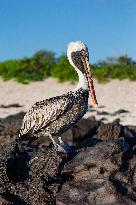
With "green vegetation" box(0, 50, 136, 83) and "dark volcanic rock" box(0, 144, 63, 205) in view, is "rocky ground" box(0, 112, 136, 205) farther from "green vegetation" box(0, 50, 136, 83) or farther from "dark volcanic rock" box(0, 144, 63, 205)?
"green vegetation" box(0, 50, 136, 83)

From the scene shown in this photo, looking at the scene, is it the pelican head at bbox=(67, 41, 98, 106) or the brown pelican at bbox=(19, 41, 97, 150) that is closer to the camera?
the brown pelican at bbox=(19, 41, 97, 150)

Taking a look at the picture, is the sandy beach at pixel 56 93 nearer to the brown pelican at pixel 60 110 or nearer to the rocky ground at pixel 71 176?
the brown pelican at pixel 60 110

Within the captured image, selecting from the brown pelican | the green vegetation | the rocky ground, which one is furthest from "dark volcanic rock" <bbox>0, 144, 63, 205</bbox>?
the green vegetation

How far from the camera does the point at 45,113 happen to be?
1216 centimetres

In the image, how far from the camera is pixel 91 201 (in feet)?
36.2

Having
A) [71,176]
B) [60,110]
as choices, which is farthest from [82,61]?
[71,176]

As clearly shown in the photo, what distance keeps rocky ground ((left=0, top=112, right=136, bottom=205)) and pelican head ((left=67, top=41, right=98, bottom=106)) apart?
1058 millimetres

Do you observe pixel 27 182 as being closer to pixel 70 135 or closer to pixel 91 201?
pixel 91 201

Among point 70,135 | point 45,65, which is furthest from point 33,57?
point 70,135

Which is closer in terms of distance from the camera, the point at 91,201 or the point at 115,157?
the point at 91,201

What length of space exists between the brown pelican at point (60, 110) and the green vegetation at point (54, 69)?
27.1 meters

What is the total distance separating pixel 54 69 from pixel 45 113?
1158 inches

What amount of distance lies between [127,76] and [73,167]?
28.8 meters

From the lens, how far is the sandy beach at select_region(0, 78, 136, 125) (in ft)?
104
